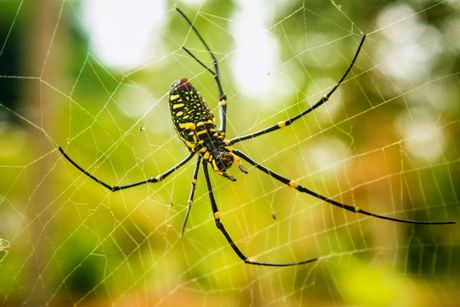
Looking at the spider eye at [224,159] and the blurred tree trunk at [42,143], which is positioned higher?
the blurred tree trunk at [42,143]

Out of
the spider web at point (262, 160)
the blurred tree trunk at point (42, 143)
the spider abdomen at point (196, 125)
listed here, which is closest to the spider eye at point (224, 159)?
the spider abdomen at point (196, 125)

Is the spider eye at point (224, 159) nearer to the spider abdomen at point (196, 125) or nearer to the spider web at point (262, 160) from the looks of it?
the spider abdomen at point (196, 125)

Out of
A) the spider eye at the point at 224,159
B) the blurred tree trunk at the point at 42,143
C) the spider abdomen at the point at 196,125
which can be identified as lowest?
the spider eye at the point at 224,159

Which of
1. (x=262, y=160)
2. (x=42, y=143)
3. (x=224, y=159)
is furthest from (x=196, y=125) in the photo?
(x=262, y=160)

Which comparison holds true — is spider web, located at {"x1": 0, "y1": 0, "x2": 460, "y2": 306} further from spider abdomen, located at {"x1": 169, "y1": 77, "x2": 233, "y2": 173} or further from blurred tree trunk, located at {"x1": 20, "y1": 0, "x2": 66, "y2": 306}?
spider abdomen, located at {"x1": 169, "y1": 77, "x2": 233, "y2": 173}

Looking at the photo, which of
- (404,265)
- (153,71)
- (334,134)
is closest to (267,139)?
(334,134)

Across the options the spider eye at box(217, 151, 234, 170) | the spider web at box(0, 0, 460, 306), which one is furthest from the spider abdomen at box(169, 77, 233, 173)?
the spider web at box(0, 0, 460, 306)
